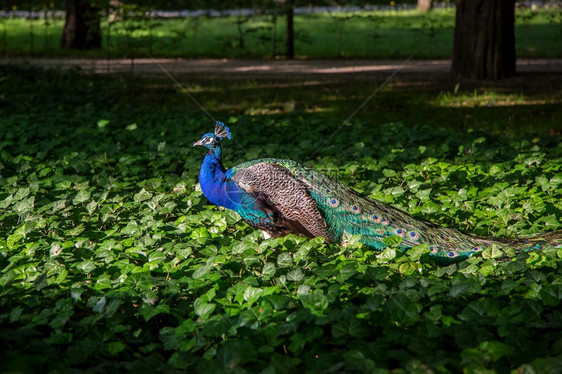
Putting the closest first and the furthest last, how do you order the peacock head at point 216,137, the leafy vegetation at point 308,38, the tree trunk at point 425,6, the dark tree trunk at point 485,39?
the peacock head at point 216,137
the dark tree trunk at point 485,39
the leafy vegetation at point 308,38
the tree trunk at point 425,6

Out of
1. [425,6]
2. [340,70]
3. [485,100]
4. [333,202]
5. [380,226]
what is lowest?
[380,226]

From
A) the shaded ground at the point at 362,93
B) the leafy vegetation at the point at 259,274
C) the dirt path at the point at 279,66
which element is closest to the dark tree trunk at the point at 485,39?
the shaded ground at the point at 362,93

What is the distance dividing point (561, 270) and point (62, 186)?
3945mm

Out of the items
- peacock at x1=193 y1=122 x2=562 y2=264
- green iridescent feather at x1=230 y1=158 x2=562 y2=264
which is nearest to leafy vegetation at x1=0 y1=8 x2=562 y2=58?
peacock at x1=193 y1=122 x2=562 y2=264

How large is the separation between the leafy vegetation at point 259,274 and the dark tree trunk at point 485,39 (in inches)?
143

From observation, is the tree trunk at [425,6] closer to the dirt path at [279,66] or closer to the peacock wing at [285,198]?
the dirt path at [279,66]

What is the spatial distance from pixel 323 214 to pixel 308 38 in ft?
48.3

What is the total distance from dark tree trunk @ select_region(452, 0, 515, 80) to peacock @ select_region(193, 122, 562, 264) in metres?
7.01

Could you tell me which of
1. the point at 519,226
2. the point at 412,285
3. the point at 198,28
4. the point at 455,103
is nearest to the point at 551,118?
the point at 455,103

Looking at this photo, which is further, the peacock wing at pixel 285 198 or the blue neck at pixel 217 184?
the blue neck at pixel 217 184

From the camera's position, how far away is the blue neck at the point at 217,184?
4.29 meters

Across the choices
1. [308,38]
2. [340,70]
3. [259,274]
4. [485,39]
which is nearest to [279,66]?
[340,70]

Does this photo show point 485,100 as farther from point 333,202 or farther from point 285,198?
point 285,198

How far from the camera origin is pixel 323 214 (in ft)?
13.8
